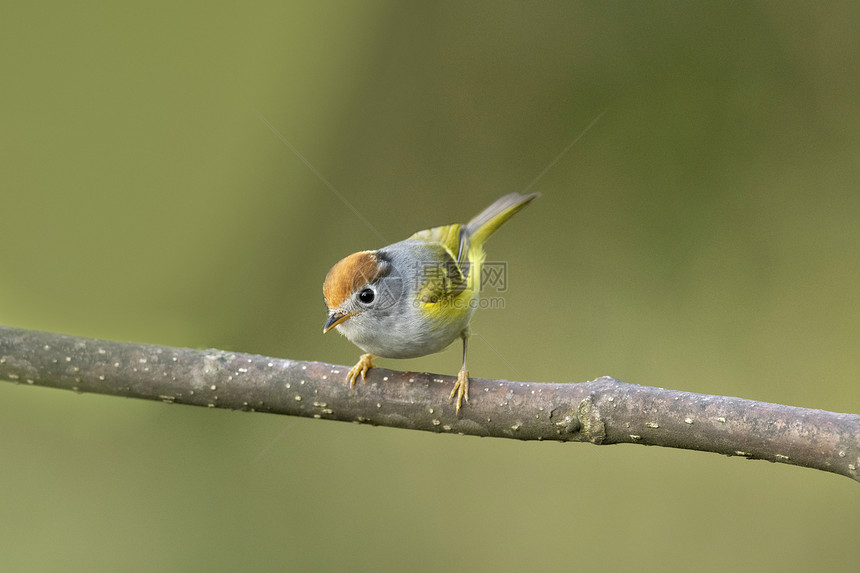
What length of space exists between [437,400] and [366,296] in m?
0.47

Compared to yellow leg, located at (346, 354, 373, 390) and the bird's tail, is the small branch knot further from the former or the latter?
the bird's tail

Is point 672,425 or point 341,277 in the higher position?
point 341,277

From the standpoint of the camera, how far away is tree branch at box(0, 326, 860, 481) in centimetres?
171

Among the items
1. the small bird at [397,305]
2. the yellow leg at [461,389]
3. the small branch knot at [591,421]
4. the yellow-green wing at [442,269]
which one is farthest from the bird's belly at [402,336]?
the small branch knot at [591,421]

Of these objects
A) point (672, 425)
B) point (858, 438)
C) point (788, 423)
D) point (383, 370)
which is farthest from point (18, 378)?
point (858, 438)

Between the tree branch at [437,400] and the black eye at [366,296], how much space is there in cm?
27

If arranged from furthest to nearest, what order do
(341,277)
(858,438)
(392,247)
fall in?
(392,247) → (341,277) → (858,438)

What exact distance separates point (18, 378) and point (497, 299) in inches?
94.6

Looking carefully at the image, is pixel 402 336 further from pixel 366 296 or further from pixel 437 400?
pixel 437 400

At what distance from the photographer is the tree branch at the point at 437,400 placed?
1706mm

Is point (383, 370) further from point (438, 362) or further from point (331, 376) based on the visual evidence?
point (438, 362)

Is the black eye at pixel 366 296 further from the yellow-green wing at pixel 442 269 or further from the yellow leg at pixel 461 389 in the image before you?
the yellow leg at pixel 461 389

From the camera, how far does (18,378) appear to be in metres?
2.19

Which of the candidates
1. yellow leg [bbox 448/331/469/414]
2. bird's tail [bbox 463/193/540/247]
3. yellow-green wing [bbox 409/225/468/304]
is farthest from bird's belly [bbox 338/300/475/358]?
bird's tail [bbox 463/193/540/247]
